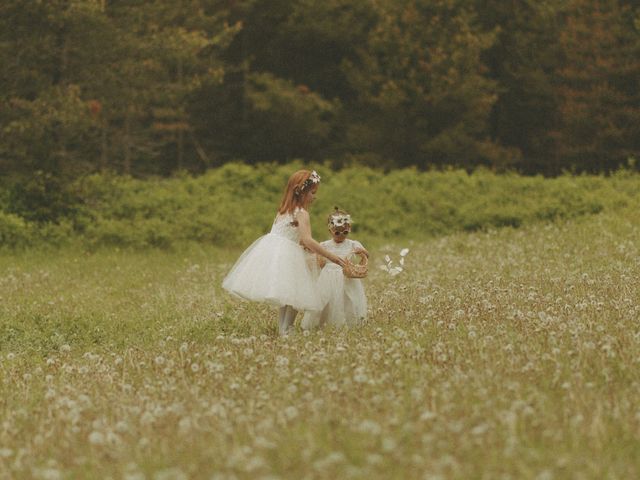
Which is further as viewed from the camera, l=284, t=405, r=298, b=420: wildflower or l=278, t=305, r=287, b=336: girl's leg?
l=278, t=305, r=287, b=336: girl's leg

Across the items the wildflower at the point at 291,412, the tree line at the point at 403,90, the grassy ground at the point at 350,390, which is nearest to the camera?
the grassy ground at the point at 350,390

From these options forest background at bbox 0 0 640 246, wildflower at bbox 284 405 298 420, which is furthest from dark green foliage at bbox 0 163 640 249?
wildflower at bbox 284 405 298 420

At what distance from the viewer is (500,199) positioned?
2955 cm

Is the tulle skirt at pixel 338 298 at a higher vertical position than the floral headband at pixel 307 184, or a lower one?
lower

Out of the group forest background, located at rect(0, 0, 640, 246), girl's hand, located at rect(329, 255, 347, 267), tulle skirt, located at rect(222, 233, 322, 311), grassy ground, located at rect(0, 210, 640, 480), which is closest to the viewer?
grassy ground, located at rect(0, 210, 640, 480)

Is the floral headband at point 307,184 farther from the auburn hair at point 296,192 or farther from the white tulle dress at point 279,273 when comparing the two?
the white tulle dress at point 279,273

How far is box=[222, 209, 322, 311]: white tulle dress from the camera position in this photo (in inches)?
408

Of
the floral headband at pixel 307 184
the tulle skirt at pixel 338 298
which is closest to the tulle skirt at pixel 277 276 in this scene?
the tulle skirt at pixel 338 298

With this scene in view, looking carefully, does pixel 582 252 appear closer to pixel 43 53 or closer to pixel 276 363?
pixel 276 363

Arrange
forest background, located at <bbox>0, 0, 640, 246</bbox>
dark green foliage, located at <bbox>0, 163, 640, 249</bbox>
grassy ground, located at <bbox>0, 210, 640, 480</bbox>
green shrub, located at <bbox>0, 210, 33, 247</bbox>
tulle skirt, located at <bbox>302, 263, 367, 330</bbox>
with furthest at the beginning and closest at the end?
1. forest background, located at <bbox>0, 0, 640, 246</bbox>
2. dark green foliage, located at <bbox>0, 163, 640, 249</bbox>
3. green shrub, located at <bbox>0, 210, 33, 247</bbox>
4. tulle skirt, located at <bbox>302, 263, 367, 330</bbox>
5. grassy ground, located at <bbox>0, 210, 640, 480</bbox>

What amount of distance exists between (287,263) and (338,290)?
2.25ft

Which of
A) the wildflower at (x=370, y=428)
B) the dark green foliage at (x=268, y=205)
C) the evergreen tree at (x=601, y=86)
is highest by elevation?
the wildflower at (x=370, y=428)

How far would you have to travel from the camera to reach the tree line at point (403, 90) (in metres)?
43.0

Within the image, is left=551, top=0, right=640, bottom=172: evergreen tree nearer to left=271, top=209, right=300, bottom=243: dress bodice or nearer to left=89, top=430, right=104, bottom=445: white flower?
left=271, top=209, right=300, bottom=243: dress bodice
